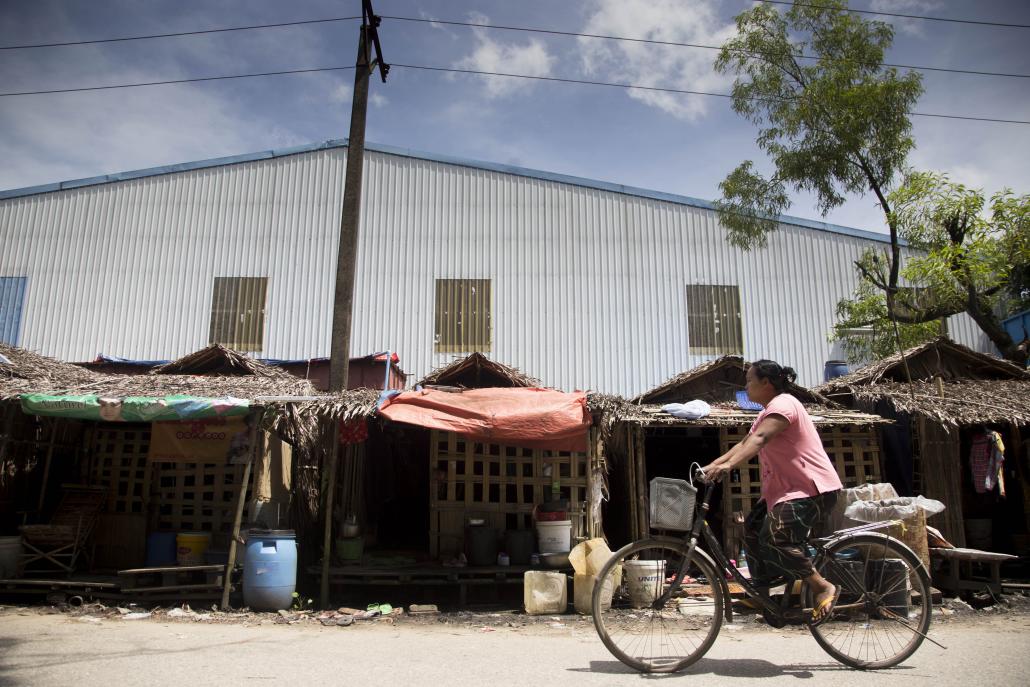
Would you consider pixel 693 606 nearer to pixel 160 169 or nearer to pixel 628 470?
pixel 628 470

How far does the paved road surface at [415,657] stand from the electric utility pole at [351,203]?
3888 millimetres

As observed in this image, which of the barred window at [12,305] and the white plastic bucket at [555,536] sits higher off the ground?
the barred window at [12,305]

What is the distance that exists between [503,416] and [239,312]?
1117cm

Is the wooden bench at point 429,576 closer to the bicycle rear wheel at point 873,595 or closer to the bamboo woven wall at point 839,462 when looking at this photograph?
the bamboo woven wall at point 839,462

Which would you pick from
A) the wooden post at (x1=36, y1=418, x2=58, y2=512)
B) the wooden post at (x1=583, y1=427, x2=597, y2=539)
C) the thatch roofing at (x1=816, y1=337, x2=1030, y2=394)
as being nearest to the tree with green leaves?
the thatch roofing at (x1=816, y1=337, x2=1030, y2=394)

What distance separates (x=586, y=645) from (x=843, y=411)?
306 inches

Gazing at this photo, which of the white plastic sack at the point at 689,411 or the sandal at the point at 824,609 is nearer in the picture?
the sandal at the point at 824,609

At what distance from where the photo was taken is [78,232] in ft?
58.6

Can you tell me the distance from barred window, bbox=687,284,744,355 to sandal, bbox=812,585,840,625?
42.7ft

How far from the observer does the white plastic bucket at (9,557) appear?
334 inches

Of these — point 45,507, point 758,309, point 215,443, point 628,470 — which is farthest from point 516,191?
point 45,507

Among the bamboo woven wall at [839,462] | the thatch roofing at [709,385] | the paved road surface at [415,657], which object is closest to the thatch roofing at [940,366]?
the thatch roofing at [709,385]

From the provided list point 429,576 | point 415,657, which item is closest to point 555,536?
point 429,576

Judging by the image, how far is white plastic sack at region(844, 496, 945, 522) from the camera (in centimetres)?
783
